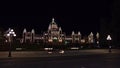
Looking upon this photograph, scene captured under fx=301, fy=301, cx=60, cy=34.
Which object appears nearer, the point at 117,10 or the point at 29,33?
the point at 117,10

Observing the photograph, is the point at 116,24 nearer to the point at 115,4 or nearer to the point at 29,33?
the point at 115,4

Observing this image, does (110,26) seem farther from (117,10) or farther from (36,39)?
(36,39)

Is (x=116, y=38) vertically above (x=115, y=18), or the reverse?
(x=115, y=18)

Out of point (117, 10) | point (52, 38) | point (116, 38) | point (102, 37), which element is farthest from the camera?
point (52, 38)

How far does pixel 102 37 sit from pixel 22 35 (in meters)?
87.4

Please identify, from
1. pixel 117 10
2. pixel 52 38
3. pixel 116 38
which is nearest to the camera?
pixel 117 10

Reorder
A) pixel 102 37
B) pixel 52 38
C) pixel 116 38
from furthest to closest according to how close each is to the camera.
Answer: pixel 52 38, pixel 102 37, pixel 116 38

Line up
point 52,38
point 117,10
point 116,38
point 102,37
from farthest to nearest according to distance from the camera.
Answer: point 52,38, point 102,37, point 116,38, point 117,10

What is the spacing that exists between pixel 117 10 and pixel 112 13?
3.48 meters

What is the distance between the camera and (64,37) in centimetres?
19650

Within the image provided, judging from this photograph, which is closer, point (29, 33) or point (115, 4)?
point (115, 4)

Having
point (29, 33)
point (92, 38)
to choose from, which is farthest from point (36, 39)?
point (92, 38)

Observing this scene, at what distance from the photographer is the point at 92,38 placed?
19350 centimetres

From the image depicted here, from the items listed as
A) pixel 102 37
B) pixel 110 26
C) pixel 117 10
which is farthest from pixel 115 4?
pixel 102 37
